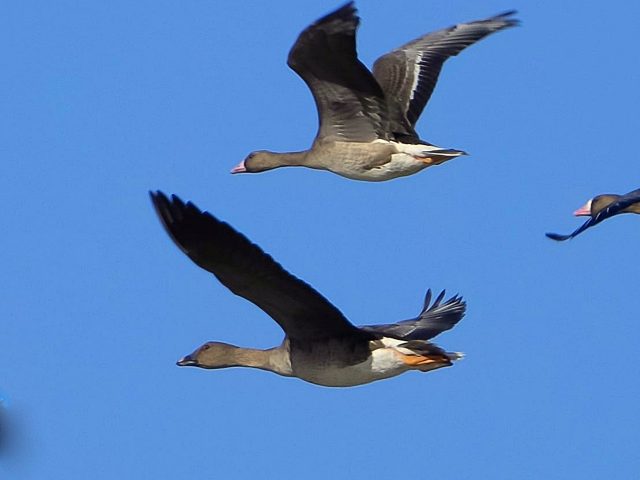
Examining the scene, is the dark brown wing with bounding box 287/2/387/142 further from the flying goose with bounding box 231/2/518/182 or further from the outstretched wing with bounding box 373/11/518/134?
the outstretched wing with bounding box 373/11/518/134

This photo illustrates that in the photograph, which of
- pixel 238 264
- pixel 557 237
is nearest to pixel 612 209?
pixel 557 237

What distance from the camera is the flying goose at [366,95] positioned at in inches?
665

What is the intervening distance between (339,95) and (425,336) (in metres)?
3.11

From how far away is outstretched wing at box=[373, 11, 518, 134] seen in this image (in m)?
19.0

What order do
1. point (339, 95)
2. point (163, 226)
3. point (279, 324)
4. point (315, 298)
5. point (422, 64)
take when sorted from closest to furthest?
point (163, 226) < point (315, 298) < point (279, 324) < point (339, 95) < point (422, 64)

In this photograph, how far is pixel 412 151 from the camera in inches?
714

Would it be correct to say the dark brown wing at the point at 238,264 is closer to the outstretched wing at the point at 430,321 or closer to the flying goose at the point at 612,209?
the outstretched wing at the point at 430,321

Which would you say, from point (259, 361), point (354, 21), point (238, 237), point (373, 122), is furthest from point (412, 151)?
point (238, 237)

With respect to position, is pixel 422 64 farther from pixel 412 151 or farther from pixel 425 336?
pixel 425 336

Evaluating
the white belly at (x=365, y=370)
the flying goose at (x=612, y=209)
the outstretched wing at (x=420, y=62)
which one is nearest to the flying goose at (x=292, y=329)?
the white belly at (x=365, y=370)

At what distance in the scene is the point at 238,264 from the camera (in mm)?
12648

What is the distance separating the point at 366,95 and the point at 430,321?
2666 mm

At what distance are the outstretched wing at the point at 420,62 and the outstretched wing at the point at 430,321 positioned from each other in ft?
7.44

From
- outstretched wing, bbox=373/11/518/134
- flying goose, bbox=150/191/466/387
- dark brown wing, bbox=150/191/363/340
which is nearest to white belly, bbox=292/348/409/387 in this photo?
flying goose, bbox=150/191/466/387
